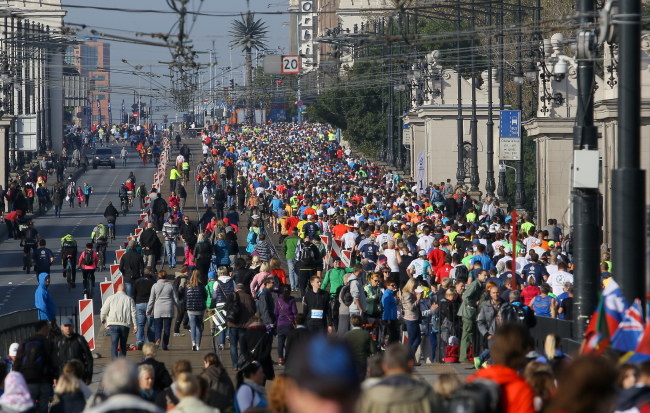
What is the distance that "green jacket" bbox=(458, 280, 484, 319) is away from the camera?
70.8ft

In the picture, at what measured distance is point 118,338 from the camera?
22.2 m

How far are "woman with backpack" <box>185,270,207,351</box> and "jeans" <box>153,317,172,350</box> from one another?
352 millimetres

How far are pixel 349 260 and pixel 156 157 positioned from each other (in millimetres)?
A: 76780

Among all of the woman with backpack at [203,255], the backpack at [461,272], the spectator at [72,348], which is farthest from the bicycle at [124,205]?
the spectator at [72,348]

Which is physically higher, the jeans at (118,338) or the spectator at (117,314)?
the spectator at (117,314)

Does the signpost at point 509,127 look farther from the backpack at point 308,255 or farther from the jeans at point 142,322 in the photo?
the jeans at point 142,322

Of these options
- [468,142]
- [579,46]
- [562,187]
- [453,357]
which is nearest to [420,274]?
[453,357]

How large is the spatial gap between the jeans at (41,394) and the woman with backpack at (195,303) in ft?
23.2

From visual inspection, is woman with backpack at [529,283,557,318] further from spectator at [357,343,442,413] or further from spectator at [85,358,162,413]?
spectator at [357,343,442,413]

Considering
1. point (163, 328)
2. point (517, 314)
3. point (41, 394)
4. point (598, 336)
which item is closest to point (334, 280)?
point (163, 328)

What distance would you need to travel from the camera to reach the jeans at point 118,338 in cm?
2195

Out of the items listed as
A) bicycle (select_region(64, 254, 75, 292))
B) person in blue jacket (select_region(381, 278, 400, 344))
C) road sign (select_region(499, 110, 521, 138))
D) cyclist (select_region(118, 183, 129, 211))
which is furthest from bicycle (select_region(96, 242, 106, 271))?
cyclist (select_region(118, 183, 129, 211))

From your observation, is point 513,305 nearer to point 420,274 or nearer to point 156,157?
point 420,274

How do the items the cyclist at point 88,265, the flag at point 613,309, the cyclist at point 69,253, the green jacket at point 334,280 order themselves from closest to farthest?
1. the flag at point 613,309
2. the green jacket at point 334,280
3. the cyclist at point 88,265
4. the cyclist at point 69,253
